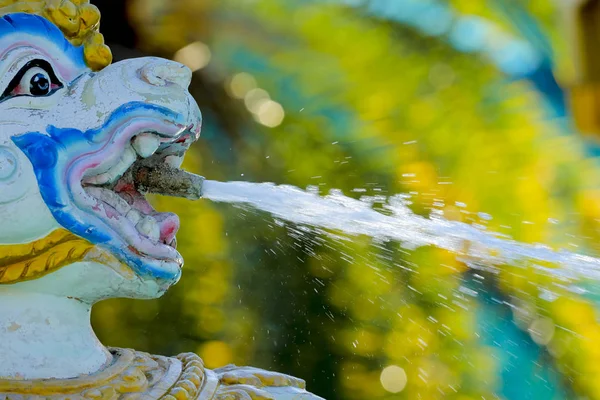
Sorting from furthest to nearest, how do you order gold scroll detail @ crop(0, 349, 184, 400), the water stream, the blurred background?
the blurred background, the water stream, gold scroll detail @ crop(0, 349, 184, 400)

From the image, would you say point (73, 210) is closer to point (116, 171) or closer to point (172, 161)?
point (116, 171)

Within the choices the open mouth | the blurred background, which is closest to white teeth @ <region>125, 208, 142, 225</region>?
the open mouth

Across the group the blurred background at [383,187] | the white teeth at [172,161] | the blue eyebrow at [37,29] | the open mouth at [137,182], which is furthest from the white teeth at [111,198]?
the blurred background at [383,187]

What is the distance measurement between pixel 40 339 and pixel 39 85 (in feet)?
1.44

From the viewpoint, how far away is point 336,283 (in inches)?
189

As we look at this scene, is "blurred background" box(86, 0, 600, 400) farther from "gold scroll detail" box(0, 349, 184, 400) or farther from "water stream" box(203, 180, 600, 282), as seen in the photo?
"gold scroll detail" box(0, 349, 184, 400)

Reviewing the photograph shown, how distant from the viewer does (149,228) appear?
159cm

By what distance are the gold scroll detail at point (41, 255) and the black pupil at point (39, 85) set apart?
245 mm

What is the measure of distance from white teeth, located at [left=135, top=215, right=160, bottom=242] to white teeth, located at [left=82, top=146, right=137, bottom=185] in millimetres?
94

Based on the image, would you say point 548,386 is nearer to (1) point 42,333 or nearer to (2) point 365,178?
(2) point 365,178

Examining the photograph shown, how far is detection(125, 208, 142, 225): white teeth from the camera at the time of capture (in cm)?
160

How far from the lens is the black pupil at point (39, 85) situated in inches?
61.2

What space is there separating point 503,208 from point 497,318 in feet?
2.13

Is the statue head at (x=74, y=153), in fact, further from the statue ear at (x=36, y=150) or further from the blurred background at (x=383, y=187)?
the blurred background at (x=383, y=187)
